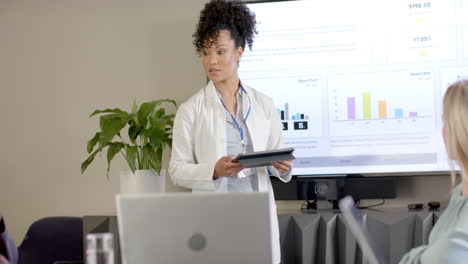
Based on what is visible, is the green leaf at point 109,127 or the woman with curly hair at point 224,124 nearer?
the woman with curly hair at point 224,124

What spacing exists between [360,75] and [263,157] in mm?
1192

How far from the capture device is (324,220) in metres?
3.11

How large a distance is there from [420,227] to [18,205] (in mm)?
2308

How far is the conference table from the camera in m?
3.06

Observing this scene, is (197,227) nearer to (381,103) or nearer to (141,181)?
(141,181)

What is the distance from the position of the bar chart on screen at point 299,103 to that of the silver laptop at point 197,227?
1.90 m

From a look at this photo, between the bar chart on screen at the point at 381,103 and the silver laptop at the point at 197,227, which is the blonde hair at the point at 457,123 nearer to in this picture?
the silver laptop at the point at 197,227

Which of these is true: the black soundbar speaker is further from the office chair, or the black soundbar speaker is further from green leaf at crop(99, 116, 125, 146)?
the office chair

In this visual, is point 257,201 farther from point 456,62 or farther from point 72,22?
point 72,22

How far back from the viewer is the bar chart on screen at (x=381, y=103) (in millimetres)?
3383

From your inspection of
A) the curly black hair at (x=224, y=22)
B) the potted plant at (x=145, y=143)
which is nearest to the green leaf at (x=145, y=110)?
the potted plant at (x=145, y=143)

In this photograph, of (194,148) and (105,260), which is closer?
(105,260)

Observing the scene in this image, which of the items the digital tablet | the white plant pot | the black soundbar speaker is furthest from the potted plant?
the digital tablet

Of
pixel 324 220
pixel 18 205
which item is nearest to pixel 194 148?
pixel 324 220
